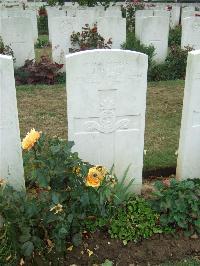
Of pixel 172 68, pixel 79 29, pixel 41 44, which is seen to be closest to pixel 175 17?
pixel 41 44

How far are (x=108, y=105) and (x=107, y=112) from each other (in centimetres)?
7

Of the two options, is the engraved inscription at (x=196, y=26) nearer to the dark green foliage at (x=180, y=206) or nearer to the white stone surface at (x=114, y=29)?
the white stone surface at (x=114, y=29)

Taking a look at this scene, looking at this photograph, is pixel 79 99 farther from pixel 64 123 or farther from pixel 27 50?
pixel 27 50

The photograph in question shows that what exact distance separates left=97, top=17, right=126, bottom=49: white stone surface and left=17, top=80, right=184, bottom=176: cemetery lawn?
2044 millimetres

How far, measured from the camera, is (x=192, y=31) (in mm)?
9609

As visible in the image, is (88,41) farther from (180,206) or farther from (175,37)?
(180,206)

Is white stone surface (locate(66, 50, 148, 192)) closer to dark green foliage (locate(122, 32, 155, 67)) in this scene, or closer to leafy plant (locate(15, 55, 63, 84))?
leafy plant (locate(15, 55, 63, 84))

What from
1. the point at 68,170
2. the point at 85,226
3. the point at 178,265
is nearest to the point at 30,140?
the point at 68,170

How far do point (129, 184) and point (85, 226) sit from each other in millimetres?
641

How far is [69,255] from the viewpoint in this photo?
3312mm

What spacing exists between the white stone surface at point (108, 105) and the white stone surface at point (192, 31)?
6.60 metres

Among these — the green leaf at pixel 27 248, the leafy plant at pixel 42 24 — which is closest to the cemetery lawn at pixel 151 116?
the green leaf at pixel 27 248

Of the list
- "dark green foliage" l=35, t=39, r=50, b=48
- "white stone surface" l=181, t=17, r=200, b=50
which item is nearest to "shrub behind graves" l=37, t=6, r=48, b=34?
"dark green foliage" l=35, t=39, r=50, b=48

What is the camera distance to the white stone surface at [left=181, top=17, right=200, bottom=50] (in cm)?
951
